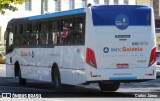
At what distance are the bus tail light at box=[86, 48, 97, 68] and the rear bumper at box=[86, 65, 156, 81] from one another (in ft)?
0.54

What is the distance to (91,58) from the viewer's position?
18.5 metres

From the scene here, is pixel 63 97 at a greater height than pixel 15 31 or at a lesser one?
lesser

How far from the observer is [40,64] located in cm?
2341

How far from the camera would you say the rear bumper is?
723 inches

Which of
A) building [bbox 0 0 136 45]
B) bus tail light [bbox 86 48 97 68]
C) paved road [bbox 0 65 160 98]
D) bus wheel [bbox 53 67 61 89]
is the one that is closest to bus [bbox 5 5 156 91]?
bus tail light [bbox 86 48 97 68]

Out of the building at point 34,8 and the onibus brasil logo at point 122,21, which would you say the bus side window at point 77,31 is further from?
the building at point 34,8

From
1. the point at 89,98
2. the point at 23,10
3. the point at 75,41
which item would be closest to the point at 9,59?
the point at 75,41

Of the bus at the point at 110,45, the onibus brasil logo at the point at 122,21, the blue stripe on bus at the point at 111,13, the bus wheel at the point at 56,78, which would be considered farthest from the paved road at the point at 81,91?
the blue stripe on bus at the point at 111,13

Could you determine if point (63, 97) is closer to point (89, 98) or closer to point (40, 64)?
point (89, 98)

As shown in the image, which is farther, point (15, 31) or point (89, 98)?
point (15, 31)

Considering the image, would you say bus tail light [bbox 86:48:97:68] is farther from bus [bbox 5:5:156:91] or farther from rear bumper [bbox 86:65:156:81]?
rear bumper [bbox 86:65:156:81]

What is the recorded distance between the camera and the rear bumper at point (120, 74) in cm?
1838

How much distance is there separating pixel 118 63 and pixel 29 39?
6.82m

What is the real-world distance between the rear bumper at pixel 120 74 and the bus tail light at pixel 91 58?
0.16 metres
